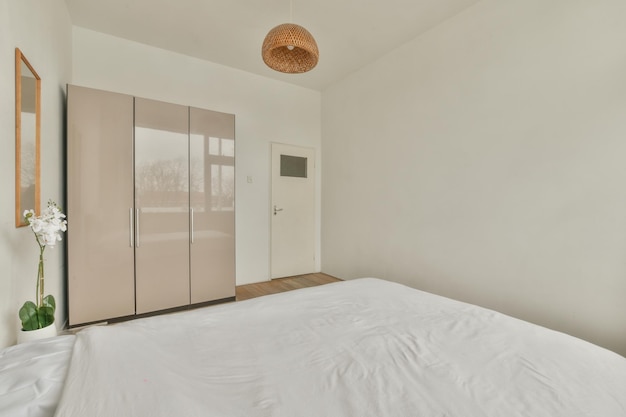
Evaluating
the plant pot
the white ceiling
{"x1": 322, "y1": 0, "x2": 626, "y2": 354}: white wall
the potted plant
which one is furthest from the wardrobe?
{"x1": 322, "y1": 0, "x2": 626, "y2": 354}: white wall

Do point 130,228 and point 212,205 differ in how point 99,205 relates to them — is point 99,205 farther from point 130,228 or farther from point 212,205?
point 212,205

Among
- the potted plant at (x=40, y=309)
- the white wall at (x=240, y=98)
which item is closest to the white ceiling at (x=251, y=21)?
the white wall at (x=240, y=98)

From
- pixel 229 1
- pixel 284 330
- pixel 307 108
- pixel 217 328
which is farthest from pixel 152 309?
pixel 307 108

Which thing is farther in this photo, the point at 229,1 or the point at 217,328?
the point at 229,1

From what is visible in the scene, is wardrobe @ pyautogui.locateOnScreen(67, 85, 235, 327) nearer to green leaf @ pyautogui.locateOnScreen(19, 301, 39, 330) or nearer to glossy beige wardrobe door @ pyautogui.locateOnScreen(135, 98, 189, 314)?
glossy beige wardrobe door @ pyautogui.locateOnScreen(135, 98, 189, 314)

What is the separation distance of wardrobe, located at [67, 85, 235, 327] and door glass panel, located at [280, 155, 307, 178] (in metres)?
1.06

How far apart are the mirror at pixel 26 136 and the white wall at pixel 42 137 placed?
0.04 meters

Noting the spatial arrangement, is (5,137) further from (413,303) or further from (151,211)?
(413,303)

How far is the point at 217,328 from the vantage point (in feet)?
4.17

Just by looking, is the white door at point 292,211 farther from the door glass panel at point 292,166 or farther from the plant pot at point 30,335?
the plant pot at point 30,335

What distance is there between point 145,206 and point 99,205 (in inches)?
14.4

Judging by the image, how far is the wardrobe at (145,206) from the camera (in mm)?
2527

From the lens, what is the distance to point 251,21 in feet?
9.16

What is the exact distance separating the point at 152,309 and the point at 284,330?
7.23ft
